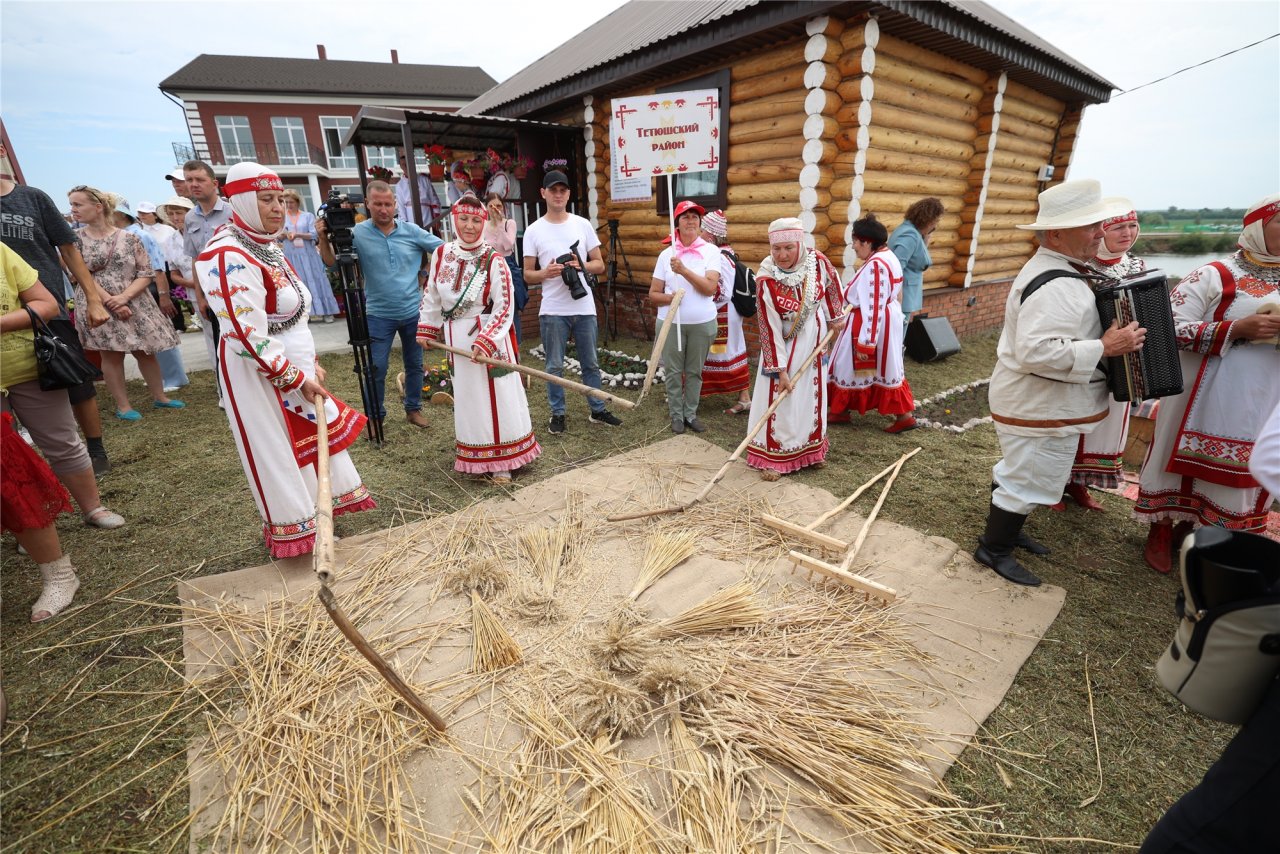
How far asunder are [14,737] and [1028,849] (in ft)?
11.8

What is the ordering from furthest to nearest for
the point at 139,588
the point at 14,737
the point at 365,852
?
the point at 139,588, the point at 14,737, the point at 365,852

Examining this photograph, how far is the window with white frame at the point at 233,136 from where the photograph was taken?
28.4 m

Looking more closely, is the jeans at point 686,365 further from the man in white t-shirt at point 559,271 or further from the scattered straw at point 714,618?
the scattered straw at point 714,618

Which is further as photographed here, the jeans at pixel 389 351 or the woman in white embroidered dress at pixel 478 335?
the jeans at pixel 389 351

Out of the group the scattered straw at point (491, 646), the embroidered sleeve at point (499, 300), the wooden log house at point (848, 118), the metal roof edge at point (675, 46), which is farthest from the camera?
the wooden log house at point (848, 118)

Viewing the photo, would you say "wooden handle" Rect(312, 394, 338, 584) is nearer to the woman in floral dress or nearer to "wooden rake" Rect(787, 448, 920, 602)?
"wooden rake" Rect(787, 448, 920, 602)

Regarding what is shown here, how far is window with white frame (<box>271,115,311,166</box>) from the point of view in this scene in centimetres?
2917

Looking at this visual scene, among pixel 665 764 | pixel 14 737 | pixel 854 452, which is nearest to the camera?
pixel 665 764

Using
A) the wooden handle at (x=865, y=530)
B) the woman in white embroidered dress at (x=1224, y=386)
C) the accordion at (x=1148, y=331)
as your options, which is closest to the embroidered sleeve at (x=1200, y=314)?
the woman in white embroidered dress at (x=1224, y=386)

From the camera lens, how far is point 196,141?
28141mm

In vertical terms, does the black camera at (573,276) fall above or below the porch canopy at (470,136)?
below

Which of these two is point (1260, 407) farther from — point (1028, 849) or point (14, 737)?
point (14, 737)

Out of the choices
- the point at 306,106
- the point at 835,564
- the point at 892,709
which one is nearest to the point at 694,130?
the point at 835,564

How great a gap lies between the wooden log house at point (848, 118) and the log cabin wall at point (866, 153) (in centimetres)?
2
